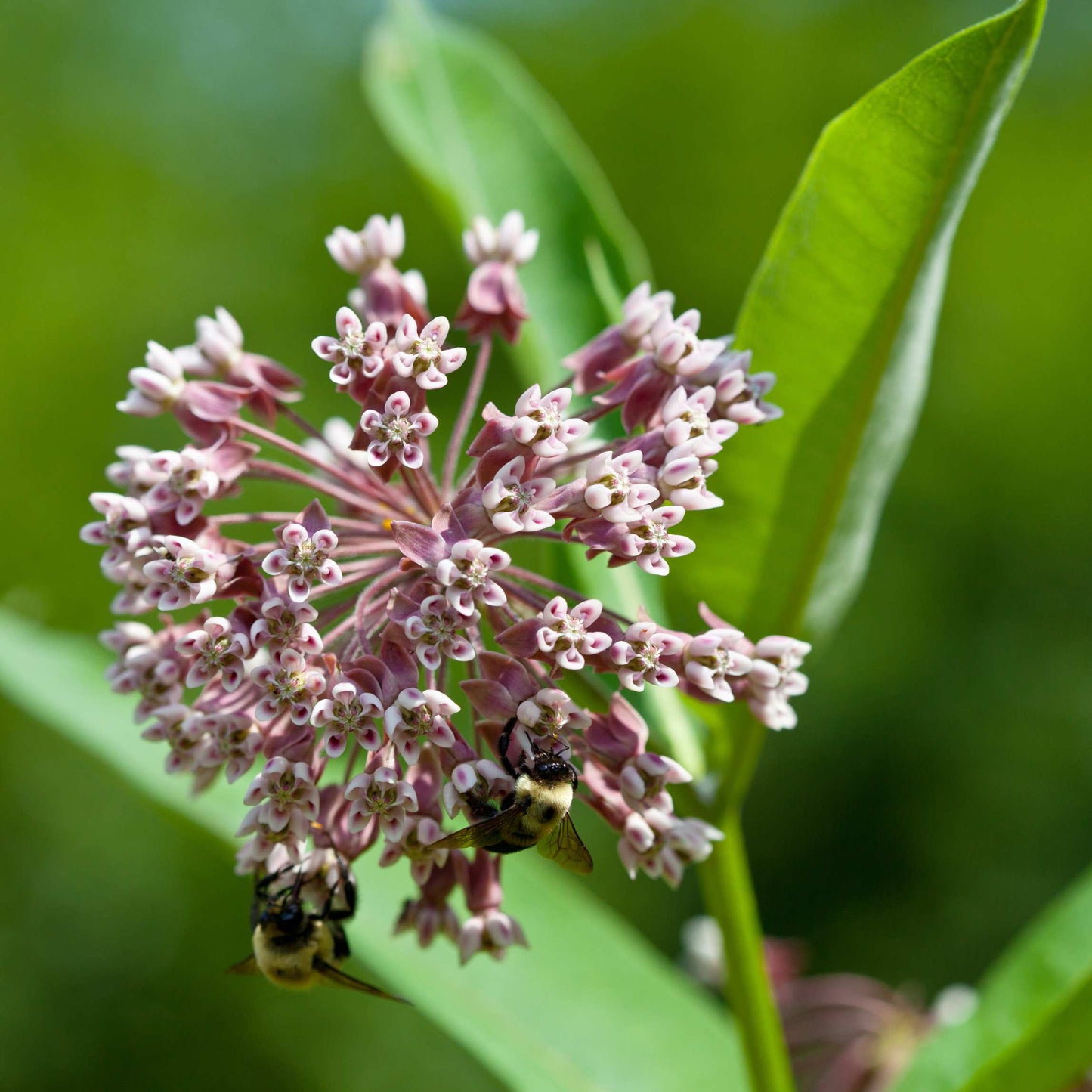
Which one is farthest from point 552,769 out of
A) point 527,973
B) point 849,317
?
point 527,973

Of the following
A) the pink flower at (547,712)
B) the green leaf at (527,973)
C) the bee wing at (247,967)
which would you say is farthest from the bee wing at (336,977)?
the pink flower at (547,712)

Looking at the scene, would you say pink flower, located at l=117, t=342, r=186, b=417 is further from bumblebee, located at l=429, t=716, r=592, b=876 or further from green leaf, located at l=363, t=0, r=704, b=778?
bumblebee, located at l=429, t=716, r=592, b=876

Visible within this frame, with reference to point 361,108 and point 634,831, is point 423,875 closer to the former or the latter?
point 634,831

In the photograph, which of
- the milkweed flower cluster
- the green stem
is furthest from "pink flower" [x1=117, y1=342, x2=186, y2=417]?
the green stem

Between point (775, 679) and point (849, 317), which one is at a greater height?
point (849, 317)

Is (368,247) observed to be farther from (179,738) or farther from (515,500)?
(179,738)

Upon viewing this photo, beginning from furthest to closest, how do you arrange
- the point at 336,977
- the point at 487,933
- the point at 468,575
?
the point at 336,977
the point at 487,933
the point at 468,575

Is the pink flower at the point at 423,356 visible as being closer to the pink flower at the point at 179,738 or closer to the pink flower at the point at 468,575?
the pink flower at the point at 468,575
